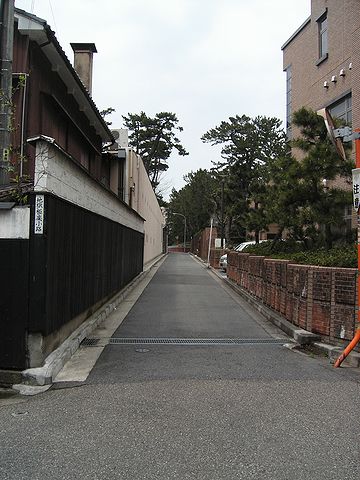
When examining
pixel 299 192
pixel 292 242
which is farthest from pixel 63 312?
pixel 292 242

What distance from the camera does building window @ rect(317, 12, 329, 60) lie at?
19.9 meters

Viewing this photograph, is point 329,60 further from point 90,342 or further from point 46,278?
point 46,278

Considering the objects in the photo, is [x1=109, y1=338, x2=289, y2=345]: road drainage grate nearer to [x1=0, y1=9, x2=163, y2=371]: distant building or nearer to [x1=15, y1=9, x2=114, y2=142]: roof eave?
[x1=0, y1=9, x2=163, y2=371]: distant building

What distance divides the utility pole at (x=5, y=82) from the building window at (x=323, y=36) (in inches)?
632

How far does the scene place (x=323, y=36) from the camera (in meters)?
20.3

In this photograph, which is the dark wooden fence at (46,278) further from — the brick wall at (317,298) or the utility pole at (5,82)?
the brick wall at (317,298)

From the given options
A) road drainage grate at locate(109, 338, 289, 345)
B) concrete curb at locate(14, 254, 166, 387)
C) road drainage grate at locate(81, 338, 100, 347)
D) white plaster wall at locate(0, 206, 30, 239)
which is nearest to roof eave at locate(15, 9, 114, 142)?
white plaster wall at locate(0, 206, 30, 239)

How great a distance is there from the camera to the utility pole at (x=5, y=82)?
628 cm

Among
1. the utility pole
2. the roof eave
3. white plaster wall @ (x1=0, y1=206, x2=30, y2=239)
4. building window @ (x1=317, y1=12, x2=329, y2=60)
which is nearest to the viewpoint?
white plaster wall @ (x1=0, y1=206, x2=30, y2=239)

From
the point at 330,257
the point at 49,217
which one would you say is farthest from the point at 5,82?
the point at 330,257

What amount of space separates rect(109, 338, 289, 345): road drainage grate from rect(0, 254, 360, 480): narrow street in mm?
236

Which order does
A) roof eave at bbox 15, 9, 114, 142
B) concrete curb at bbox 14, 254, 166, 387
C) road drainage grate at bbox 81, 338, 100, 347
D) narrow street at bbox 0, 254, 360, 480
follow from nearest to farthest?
narrow street at bbox 0, 254, 360, 480 → concrete curb at bbox 14, 254, 166, 387 → road drainage grate at bbox 81, 338, 100, 347 → roof eave at bbox 15, 9, 114, 142

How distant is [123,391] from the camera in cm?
525

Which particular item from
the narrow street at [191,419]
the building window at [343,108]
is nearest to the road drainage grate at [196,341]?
the narrow street at [191,419]
